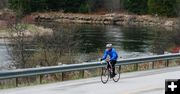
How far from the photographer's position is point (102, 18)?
351 ft

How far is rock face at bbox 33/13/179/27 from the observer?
104 meters

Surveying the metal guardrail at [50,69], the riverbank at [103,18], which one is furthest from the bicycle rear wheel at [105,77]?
the riverbank at [103,18]

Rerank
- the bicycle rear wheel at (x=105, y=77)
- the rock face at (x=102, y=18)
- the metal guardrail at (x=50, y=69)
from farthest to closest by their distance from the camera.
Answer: the rock face at (x=102, y=18)
the bicycle rear wheel at (x=105, y=77)
the metal guardrail at (x=50, y=69)

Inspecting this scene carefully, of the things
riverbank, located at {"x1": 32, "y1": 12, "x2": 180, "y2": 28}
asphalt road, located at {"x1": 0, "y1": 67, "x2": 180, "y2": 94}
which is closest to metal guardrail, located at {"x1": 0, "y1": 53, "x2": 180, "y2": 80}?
asphalt road, located at {"x1": 0, "y1": 67, "x2": 180, "y2": 94}

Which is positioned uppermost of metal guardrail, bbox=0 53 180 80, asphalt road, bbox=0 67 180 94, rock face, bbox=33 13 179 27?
metal guardrail, bbox=0 53 180 80

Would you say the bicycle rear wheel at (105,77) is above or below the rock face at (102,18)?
above

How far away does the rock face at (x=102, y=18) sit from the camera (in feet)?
342

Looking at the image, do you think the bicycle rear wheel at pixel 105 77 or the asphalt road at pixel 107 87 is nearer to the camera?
the asphalt road at pixel 107 87

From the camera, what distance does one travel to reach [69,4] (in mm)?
111500

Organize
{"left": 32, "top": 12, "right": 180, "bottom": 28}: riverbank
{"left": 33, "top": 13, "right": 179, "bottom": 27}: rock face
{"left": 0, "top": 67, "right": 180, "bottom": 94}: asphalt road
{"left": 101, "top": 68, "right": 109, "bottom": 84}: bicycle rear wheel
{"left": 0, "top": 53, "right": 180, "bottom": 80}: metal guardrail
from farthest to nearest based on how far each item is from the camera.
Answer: {"left": 33, "top": 13, "right": 179, "bottom": 27}: rock face → {"left": 32, "top": 12, "right": 180, "bottom": 28}: riverbank → {"left": 101, "top": 68, "right": 109, "bottom": 84}: bicycle rear wheel → {"left": 0, "top": 53, "right": 180, "bottom": 80}: metal guardrail → {"left": 0, "top": 67, "right": 180, "bottom": 94}: asphalt road

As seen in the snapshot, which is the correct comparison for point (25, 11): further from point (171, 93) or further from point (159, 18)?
point (171, 93)

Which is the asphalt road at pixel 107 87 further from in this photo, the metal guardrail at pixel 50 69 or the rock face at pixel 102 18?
the rock face at pixel 102 18

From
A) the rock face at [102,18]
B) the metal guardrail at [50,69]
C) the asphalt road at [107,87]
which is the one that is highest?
the metal guardrail at [50,69]

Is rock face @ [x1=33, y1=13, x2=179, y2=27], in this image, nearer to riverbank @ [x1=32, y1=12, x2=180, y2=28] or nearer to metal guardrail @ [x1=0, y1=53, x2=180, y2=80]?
riverbank @ [x1=32, y1=12, x2=180, y2=28]
